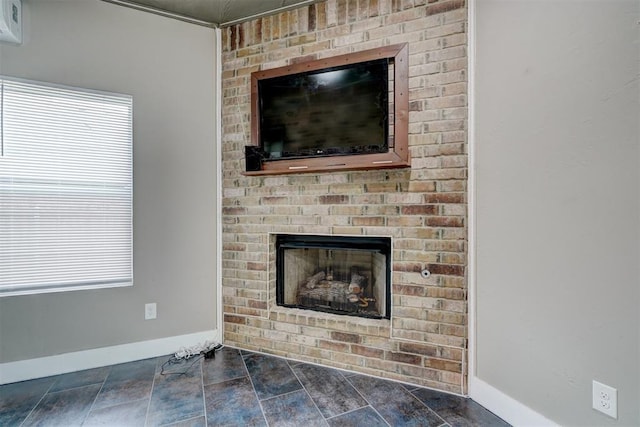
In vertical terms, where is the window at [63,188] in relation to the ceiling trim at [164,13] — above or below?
below

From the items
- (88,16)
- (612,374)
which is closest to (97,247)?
(88,16)

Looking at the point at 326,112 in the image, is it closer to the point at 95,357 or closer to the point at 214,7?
the point at 214,7

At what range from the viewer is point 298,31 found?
7.57 feet

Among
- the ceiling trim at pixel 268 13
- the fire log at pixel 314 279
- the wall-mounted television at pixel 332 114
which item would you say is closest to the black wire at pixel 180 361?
the fire log at pixel 314 279

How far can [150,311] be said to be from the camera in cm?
239

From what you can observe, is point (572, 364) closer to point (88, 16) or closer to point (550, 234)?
point (550, 234)

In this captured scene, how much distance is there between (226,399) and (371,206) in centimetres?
147

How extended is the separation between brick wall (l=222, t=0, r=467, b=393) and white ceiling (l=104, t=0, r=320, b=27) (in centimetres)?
7

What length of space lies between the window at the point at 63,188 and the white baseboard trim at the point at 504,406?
2.43m

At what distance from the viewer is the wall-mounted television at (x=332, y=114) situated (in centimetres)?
200

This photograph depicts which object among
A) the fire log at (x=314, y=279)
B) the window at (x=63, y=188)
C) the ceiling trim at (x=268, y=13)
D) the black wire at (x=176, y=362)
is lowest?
the black wire at (x=176, y=362)

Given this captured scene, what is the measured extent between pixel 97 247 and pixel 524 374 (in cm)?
276

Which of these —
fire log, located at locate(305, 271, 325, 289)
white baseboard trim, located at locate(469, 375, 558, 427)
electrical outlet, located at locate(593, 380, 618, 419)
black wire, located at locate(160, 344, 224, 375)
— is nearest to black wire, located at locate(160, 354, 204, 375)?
black wire, located at locate(160, 344, 224, 375)

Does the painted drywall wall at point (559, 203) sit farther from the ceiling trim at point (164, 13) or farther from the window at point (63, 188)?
the window at point (63, 188)
